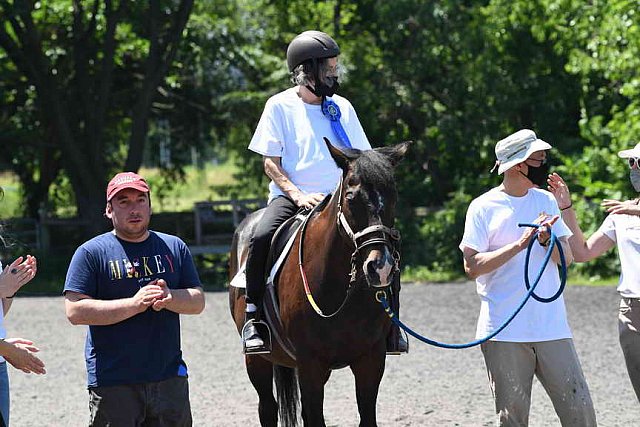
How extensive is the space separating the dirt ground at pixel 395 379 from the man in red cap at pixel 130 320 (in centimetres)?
327

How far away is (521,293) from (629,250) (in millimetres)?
963

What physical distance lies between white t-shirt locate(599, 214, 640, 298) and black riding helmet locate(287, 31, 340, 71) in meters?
2.00

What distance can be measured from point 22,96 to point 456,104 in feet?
31.5

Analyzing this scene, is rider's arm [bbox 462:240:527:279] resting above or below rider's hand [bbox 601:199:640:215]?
below

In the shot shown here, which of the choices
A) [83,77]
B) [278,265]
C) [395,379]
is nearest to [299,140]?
[278,265]

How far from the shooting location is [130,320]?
5.00m

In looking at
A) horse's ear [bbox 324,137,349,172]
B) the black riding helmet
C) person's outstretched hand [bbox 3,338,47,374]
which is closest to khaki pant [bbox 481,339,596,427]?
horse's ear [bbox 324,137,349,172]

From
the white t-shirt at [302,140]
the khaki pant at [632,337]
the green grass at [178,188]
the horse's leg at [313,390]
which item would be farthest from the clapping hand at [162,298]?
the green grass at [178,188]

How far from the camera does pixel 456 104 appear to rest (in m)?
21.7

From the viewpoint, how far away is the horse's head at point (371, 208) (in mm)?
5129

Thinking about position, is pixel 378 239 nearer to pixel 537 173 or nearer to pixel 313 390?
pixel 537 173

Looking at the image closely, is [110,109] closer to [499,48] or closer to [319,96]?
[499,48]

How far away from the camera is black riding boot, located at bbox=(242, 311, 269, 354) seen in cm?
650

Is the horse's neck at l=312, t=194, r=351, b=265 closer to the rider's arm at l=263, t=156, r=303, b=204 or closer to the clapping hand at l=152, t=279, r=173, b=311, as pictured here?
the rider's arm at l=263, t=156, r=303, b=204
